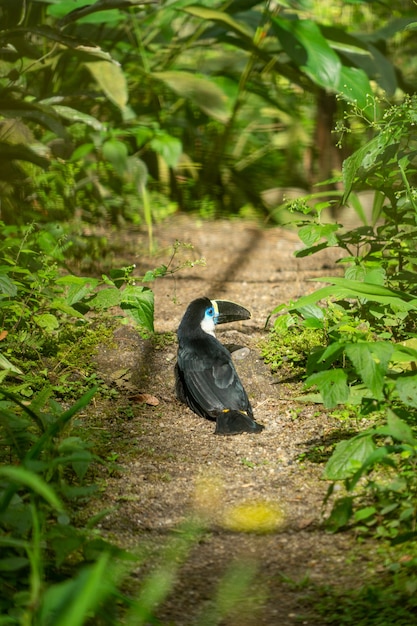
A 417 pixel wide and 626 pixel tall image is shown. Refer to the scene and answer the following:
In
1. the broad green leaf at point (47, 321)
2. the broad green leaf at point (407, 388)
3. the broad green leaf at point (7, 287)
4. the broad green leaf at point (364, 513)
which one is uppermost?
the broad green leaf at point (407, 388)

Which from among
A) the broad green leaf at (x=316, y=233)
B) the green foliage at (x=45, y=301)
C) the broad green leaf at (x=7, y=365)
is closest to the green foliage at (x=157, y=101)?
the green foliage at (x=45, y=301)

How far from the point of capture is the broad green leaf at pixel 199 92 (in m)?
5.93

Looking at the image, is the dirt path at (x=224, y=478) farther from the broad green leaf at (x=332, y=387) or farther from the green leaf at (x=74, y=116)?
the green leaf at (x=74, y=116)

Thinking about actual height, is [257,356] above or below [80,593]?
below

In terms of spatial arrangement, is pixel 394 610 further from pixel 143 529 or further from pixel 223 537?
pixel 143 529

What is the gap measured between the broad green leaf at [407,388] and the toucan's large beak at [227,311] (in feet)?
5.56

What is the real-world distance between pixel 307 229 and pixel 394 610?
73.9 inches

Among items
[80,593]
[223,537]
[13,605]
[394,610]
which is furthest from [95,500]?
[80,593]

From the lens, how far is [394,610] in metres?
2.21

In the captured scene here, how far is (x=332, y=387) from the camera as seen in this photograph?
2.84 m

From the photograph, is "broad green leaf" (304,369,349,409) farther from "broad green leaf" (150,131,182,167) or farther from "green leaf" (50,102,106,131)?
"broad green leaf" (150,131,182,167)

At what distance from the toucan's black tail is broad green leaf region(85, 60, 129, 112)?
2.51 metres

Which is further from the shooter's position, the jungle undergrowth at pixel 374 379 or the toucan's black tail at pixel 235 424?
the toucan's black tail at pixel 235 424

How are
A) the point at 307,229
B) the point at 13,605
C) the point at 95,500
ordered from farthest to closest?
1. the point at 307,229
2. the point at 95,500
3. the point at 13,605
